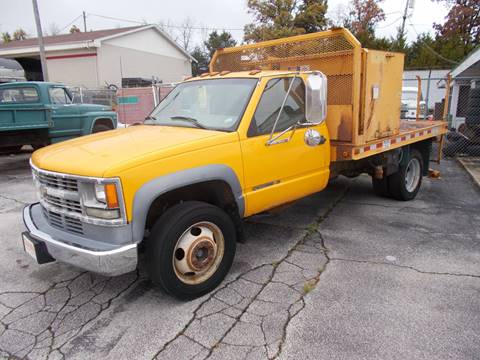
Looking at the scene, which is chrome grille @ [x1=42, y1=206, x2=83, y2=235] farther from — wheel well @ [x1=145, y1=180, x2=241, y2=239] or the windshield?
the windshield

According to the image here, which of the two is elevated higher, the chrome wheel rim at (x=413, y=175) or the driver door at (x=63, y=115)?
the driver door at (x=63, y=115)

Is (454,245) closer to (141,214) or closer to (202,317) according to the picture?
(202,317)

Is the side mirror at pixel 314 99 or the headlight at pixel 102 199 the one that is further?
the side mirror at pixel 314 99

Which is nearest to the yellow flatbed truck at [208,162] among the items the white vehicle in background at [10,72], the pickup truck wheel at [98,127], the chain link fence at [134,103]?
the pickup truck wheel at [98,127]

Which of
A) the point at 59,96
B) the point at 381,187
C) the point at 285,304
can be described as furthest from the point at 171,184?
the point at 59,96

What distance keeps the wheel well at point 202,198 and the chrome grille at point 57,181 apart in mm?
654

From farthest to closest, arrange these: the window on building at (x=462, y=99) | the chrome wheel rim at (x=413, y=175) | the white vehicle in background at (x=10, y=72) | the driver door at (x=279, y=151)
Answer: the window on building at (x=462, y=99)
the white vehicle in background at (x=10, y=72)
the chrome wheel rim at (x=413, y=175)
the driver door at (x=279, y=151)

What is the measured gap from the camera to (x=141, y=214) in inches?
120

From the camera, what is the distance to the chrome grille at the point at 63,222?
10.6 ft

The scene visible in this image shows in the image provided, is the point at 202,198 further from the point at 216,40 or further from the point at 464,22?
the point at 216,40

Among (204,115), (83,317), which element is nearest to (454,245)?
(204,115)

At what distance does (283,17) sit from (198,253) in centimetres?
3378

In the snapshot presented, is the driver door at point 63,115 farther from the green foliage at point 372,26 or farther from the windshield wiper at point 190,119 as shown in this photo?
Result: the green foliage at point 372,26

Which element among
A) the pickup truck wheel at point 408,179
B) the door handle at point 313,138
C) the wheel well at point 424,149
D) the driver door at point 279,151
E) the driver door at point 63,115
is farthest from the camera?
the driver door at point 63,115
